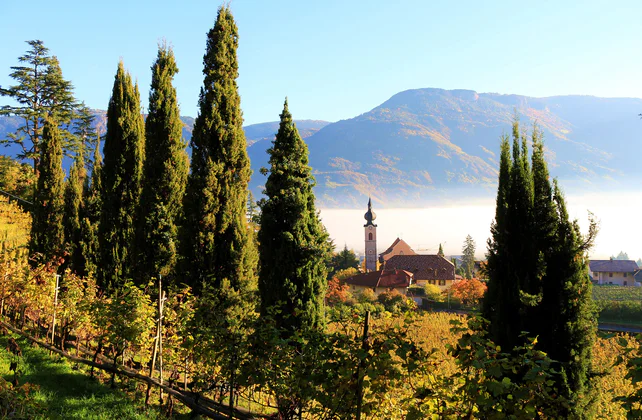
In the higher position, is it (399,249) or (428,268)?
(399,249)

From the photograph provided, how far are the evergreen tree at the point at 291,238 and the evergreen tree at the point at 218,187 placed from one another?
0.89 m

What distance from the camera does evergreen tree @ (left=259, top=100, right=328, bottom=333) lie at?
11.3 meters

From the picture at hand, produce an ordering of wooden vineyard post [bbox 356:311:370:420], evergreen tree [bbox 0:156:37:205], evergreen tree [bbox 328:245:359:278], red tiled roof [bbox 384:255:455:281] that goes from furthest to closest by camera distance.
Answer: evergreen tree [bbox 328:245:359:278] → red tiled roof [bbox 384:255:455:281] → evergreen tree [bbox 0:156:37:205] → wooden vineyard post [bbox 356:311:370:420]

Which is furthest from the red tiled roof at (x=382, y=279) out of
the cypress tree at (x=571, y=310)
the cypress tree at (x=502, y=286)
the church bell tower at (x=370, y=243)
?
the cypress tree at (x=571, y=310)

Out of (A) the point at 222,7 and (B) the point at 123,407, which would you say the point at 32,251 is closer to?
(A) the point at 222,7

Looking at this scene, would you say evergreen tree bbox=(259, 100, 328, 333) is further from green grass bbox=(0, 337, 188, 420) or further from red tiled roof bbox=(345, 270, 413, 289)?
red tiled roof bbox=(345, 270, 413, 289)

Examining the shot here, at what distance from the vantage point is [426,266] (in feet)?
210

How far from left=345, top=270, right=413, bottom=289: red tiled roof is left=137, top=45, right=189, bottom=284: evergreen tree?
42.2m

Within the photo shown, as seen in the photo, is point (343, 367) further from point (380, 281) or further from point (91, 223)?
point (380, 281)

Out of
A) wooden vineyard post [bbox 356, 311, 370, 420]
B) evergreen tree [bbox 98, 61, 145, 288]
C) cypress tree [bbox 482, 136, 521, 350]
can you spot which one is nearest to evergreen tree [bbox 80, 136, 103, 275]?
evergreen tree [bbox 98, 61, 145, 288]

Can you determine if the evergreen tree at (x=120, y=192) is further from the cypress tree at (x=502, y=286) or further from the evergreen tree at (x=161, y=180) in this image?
the cypress tree at (x=502, y=286)

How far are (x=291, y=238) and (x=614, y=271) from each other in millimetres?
83682

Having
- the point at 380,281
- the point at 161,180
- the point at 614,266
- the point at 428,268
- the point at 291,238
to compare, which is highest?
the point at 161,180

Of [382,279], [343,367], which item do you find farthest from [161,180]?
[382,279]
